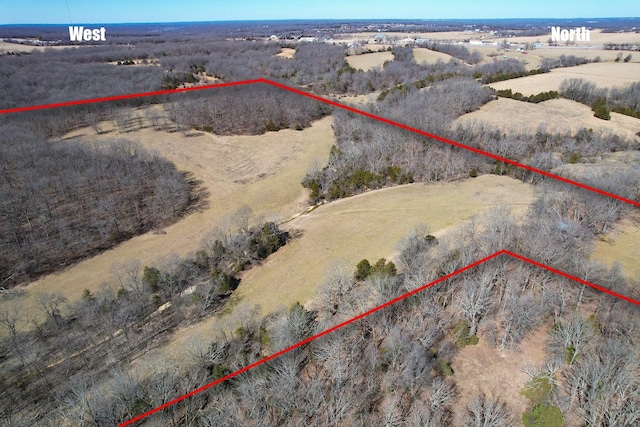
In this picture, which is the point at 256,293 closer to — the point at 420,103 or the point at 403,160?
the point at 403,160

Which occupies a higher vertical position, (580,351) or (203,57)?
(203,57)

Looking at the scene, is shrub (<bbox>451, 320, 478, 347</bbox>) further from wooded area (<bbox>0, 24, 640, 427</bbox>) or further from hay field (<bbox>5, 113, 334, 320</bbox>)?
hay field (<bbox>5, 113, 334, 320</bbox>)

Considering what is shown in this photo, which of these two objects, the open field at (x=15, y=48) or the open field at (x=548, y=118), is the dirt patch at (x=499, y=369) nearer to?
the open field at (x=548, y=118)

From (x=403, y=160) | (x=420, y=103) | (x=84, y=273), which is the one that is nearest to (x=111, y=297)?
(x=84, y=273)

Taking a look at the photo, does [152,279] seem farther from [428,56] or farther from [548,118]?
[428,56]

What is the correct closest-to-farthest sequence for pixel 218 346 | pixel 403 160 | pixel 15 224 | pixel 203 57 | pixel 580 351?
pixel 580 351 < pixel 218 346 < pixel 15 224 < pixel 403 160 < pixel 203 57

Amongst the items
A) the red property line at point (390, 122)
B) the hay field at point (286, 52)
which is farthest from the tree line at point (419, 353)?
the hay field at point (286, 52)
